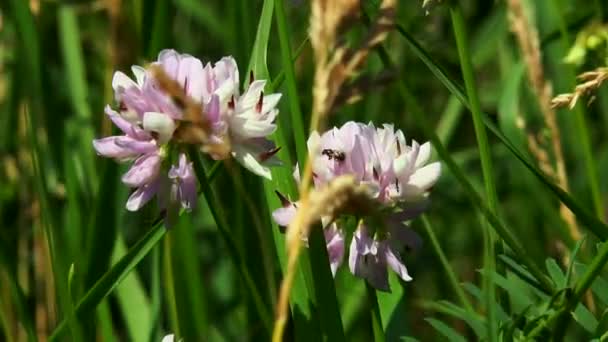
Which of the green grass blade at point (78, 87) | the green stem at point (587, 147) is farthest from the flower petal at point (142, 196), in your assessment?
the green grass blade at point (78, 87)

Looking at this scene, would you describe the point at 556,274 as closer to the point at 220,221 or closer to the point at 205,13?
the point at 220,221

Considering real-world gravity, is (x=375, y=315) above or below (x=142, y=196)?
below

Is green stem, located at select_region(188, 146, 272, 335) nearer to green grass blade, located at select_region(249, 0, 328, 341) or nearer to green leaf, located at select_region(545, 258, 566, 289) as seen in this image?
green grass blade, located at select_region(249, 0, 328, 341)

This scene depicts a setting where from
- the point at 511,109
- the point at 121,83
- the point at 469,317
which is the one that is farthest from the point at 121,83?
the point at 511,109

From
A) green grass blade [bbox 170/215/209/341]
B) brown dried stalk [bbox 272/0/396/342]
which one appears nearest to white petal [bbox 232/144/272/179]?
brown dried stalk [bbox 272/0/396/342]

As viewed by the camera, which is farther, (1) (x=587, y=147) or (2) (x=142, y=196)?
(1) (x=587, y=147)

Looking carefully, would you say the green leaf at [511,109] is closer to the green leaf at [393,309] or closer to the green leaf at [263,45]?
the green leaf at [393,309]

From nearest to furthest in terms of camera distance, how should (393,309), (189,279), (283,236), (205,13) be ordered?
(283,236), (393,309), (189,279), (205,13)
